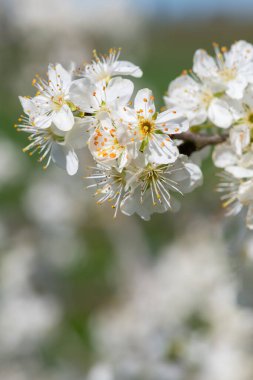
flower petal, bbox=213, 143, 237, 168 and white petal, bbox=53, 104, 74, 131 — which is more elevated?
white petal, bbox=53, 104, 74, 131

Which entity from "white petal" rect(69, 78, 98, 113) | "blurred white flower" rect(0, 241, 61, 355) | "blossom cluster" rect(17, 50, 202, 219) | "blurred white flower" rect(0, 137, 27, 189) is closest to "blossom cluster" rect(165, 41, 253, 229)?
"blossom cluster" rect(17, 50, 202, 219)

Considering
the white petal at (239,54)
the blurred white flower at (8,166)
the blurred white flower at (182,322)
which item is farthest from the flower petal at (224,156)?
the blurred white flower at (8,166)

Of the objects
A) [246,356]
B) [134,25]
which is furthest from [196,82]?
[134,25]

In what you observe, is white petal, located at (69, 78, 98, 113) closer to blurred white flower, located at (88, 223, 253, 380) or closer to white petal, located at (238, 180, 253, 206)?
white petal, located at (238, 180, 253, 206)

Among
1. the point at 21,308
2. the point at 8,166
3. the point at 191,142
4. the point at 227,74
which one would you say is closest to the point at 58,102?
the point at 191,142

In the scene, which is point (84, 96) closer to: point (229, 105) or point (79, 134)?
point (79, 134)

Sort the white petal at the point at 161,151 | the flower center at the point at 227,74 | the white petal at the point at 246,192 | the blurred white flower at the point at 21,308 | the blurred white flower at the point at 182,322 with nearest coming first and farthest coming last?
the white petal at the point at 161,151, the white petal at the point at 246,192, the flower center at the point at 227,74, the blurred white flower at the point at 182,322, the blurred white flower at the point at 21,308

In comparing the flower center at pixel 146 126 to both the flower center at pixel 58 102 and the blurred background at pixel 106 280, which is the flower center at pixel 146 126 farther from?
the blurred background at pixel 106 280
